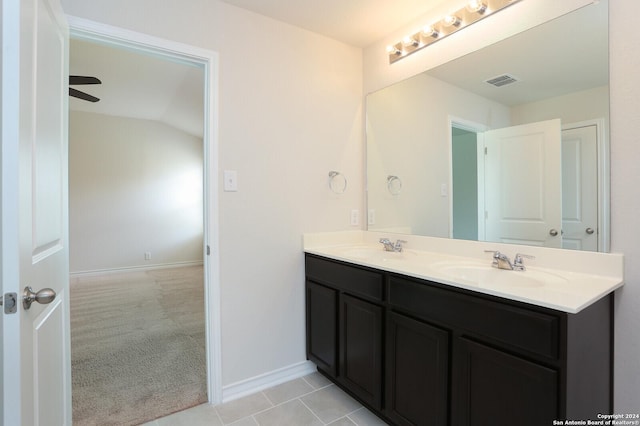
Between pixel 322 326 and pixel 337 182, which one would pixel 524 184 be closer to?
pixel 337 182

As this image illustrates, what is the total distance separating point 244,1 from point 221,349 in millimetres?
2032

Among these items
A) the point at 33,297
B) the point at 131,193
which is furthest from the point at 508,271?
the point at 131,193

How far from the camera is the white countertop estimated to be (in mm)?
1079

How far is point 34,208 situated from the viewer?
0.98 meters

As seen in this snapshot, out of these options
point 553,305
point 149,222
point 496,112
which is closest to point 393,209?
point 496,112

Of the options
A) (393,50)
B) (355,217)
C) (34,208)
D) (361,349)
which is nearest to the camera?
(34,208)

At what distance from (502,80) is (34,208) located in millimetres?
2073

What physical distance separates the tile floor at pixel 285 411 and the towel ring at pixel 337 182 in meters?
1.31

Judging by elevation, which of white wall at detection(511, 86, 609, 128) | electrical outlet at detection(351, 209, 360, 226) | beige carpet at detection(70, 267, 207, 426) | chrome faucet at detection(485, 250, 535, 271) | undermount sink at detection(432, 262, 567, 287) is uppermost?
white wall at detection(511, 86, 609, 128)

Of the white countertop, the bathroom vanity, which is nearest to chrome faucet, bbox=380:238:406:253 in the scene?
the white countertop

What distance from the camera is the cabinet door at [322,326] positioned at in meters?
1.92

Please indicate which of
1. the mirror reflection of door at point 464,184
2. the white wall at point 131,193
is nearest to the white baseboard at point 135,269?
the white wall at point 131,193

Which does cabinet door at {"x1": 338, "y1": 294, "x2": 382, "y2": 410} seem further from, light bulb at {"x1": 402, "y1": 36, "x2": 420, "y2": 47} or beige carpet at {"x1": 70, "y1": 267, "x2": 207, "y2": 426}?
light bulb at {"x1": 402, "y1": 36, "x2": 420, "y2": 47}

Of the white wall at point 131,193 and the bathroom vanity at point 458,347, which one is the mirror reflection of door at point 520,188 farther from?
the white wall at point 131,193
